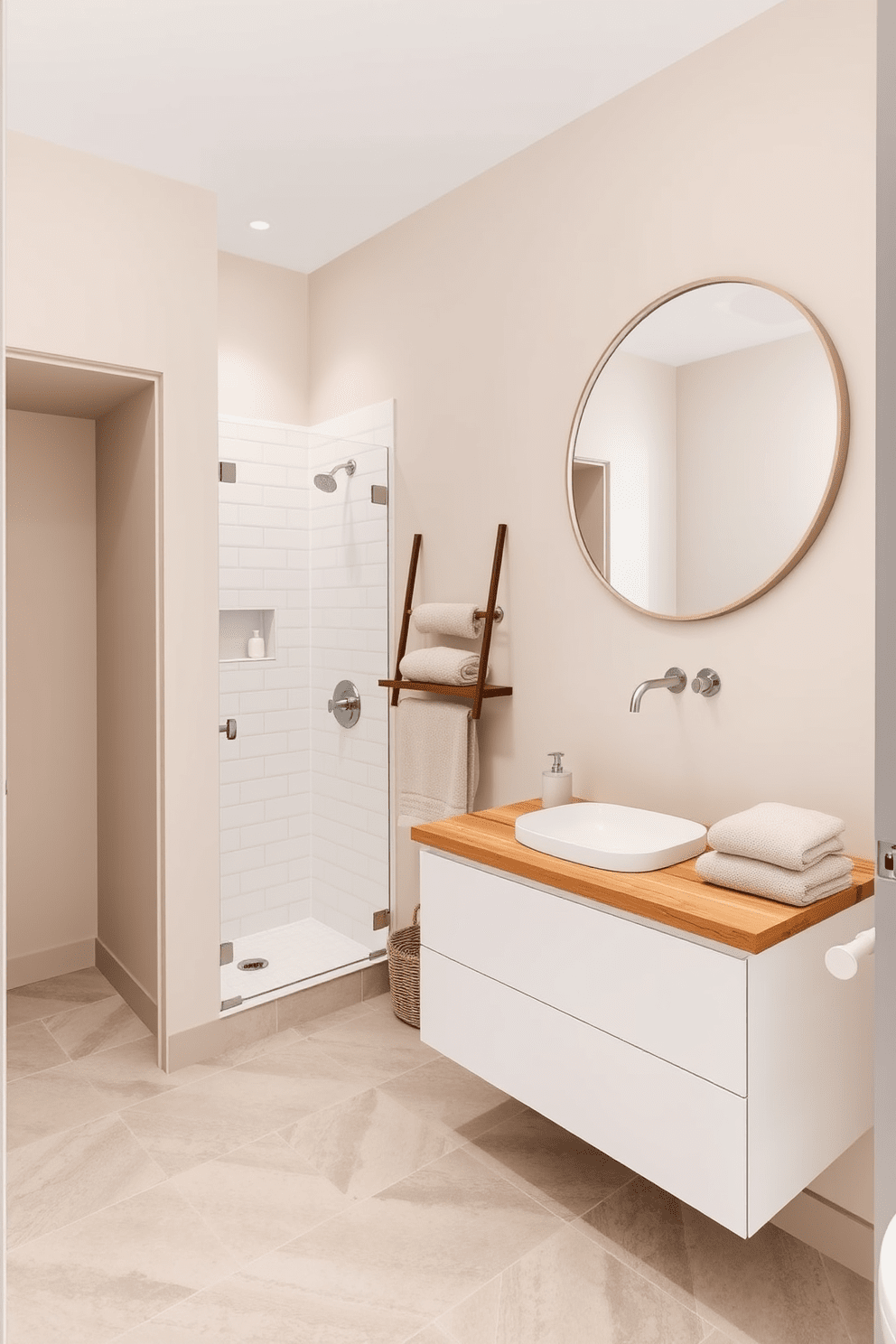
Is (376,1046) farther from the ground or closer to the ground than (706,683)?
closer to the ground

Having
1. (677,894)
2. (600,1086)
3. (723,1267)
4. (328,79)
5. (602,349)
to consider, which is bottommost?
(723,1267)

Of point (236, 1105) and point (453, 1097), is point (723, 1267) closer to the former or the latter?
point (453, 1097)

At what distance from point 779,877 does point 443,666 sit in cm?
122

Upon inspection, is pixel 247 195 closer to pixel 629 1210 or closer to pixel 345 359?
pixel 345 359

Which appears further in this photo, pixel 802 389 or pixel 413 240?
pixel 413 240

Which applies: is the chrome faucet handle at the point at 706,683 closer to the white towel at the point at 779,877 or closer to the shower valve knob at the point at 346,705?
the white towel at the point at 779,877

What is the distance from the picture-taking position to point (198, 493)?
8.23 ft

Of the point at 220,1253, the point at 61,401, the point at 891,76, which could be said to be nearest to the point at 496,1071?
the point at 220,1253

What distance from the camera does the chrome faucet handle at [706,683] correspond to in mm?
2023

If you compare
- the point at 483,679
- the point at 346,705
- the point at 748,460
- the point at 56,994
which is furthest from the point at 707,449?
the point at 56,994

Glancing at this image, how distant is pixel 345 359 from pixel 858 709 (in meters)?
2.18

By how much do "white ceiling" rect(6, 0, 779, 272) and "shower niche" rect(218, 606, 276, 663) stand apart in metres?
1.31

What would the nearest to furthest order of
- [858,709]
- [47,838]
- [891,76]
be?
[891,76] → [858,709] → [47,838]

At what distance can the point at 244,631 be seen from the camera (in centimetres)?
309
